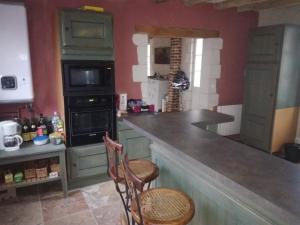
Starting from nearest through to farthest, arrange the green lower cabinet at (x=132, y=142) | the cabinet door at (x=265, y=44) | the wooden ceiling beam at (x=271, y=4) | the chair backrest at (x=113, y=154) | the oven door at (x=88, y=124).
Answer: the chair backrest at (x=113, y=154)
the oven door at (x=88, y=124)
the green lower cabinet at (x=132, y=142)
the wooden ceiling beam at (x=271, y=4)
the cabinet door at (x=265, y=44)

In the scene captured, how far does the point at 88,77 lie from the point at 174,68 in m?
3.17

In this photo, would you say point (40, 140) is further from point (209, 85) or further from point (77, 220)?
point (209, 85)

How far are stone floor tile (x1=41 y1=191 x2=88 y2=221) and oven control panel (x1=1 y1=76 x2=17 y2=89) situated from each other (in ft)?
4.33

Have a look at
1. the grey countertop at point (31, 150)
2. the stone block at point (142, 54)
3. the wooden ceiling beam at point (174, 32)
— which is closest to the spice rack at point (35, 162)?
the grey countertop at point (31, 150)

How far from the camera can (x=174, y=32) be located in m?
3.64

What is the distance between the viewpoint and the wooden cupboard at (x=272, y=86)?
368 cm

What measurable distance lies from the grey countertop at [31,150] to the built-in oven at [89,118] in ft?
0.59

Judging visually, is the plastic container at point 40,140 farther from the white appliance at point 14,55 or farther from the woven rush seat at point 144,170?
the woven rush seat at point 144,170

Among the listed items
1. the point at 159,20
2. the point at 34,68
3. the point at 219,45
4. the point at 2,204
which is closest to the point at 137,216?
the point at 2,204

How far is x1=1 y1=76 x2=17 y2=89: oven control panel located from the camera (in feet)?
8.50

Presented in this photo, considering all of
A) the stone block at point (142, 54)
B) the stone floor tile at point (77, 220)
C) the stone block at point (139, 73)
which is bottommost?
the stone floor tile at point (77, 220)

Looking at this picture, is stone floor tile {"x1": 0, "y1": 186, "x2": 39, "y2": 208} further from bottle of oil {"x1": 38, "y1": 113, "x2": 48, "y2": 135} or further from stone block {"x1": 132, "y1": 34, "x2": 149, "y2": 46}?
stone block {"x1": 132, "y1": 34, "x2": 149, "y2": 46}

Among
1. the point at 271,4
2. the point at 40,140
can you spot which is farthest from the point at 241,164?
the point at 271,4

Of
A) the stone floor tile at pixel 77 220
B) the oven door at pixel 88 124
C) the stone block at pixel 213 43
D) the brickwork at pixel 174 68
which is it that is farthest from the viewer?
the brickwork at pixel 174 68
